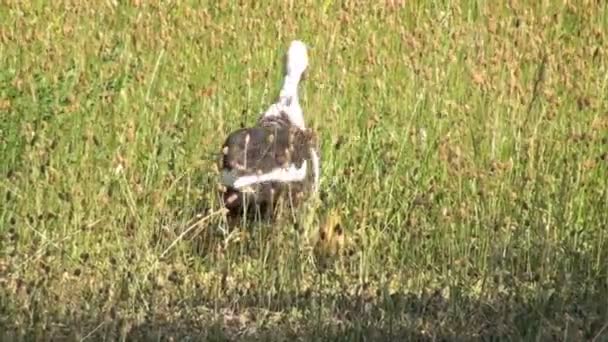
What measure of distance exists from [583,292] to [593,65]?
2.48 m

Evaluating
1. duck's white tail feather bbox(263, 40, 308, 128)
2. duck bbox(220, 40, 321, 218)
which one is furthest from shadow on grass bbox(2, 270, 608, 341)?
duck's white tail feather bbox(263, 40, 308, 128)

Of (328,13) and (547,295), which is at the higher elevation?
(328,13)

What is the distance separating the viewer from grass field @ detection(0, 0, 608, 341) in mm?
5000

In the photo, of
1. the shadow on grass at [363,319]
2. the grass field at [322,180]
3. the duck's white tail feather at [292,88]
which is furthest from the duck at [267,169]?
the shadow on grass at [363,319]

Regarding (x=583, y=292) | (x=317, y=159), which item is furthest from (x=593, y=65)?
(x=583, y=292)

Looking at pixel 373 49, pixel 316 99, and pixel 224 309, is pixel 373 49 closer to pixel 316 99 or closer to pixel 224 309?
pixel 316 99

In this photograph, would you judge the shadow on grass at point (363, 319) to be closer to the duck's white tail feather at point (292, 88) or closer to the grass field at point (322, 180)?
the grass field at point (322, 180)

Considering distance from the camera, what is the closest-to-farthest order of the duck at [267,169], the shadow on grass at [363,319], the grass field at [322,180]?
the shadow on grass at [363,319] < the grass field at [322,180] < the duck at [267,169]

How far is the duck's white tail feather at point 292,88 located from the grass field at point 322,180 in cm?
13

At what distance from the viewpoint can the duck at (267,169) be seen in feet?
19.3

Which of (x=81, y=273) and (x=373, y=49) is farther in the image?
(x=373, y=49)

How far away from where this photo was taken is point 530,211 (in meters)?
5.44

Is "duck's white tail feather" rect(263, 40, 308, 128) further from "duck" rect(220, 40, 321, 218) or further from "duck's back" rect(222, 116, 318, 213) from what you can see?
"duck's back" rect(222, 116, 318, 213)

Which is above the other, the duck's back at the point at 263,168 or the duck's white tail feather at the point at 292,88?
the duck's white tail feather at the point at 292,88
